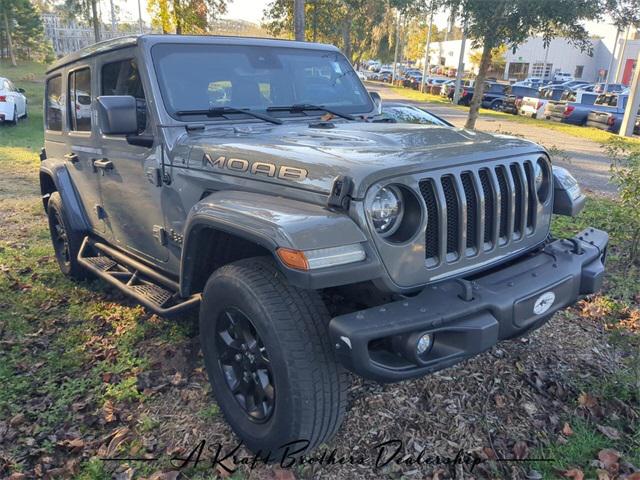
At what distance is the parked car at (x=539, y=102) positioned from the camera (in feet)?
79.9

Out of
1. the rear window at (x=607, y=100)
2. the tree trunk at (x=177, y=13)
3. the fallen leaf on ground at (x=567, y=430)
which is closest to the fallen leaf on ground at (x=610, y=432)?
the fallen leaf on ground at (x=567, y=430)

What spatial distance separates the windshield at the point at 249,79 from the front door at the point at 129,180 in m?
0.24

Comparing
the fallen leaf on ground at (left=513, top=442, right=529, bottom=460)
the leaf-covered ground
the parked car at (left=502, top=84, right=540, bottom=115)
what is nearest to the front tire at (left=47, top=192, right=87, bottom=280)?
the leaf-covered ground

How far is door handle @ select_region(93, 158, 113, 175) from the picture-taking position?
3.94m

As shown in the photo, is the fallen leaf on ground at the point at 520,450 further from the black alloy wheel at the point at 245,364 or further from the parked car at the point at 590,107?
the parked car at the point at 590,107

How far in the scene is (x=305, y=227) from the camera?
2.24 m

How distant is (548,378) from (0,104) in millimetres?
16083

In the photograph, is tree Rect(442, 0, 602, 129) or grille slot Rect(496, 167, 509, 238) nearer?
grille slot Rect(496, 167, 509, 238)

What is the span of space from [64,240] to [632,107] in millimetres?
18397

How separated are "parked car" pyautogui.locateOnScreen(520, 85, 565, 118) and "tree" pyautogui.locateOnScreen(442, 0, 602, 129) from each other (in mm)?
15358

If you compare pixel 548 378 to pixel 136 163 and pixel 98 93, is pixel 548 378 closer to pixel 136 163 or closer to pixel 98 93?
pixel 136 163

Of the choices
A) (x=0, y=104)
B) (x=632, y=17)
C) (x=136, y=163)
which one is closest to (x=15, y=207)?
(x=136, y=163)

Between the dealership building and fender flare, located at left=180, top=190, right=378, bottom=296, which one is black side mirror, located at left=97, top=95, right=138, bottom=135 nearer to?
fender flare, located at left=180, top=190, right=378, bottom=296

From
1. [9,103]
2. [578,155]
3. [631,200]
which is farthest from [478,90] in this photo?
[9,103]
